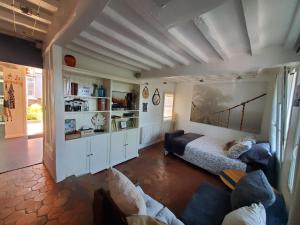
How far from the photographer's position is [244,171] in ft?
8.48

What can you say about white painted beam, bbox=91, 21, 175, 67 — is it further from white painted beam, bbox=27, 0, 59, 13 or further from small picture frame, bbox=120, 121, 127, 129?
small picture frame, bbox=120, 121, 127, 129

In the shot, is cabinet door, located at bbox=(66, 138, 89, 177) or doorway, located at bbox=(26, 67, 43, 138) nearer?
cabinet door, located at bbox=(66, 138, 89, 177)

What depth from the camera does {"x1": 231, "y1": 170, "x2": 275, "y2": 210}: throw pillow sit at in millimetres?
1276

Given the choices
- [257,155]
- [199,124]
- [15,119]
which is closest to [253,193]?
[257,155]

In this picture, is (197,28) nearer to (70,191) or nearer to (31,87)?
(70,191)

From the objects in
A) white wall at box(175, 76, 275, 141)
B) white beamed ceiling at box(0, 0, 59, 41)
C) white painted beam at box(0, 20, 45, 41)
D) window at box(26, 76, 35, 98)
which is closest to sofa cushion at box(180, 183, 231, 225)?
white wall at box(175, 76, 275, 141)

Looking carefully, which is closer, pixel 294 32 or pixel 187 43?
pixel 294 32

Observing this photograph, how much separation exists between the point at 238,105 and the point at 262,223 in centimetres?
333

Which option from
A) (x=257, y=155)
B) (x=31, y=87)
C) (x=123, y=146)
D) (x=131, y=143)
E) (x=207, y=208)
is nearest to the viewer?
(x=207, y=208)

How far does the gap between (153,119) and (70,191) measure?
3.21 meters

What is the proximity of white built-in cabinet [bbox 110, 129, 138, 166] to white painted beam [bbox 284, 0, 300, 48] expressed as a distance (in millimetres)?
3170

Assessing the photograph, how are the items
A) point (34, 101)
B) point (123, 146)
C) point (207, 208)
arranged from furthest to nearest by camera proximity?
point (34, 101) < point (123, 146) < point (207, 208)

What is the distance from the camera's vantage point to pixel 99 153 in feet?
9.64

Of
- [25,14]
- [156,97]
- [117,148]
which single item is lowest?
[117,148]
